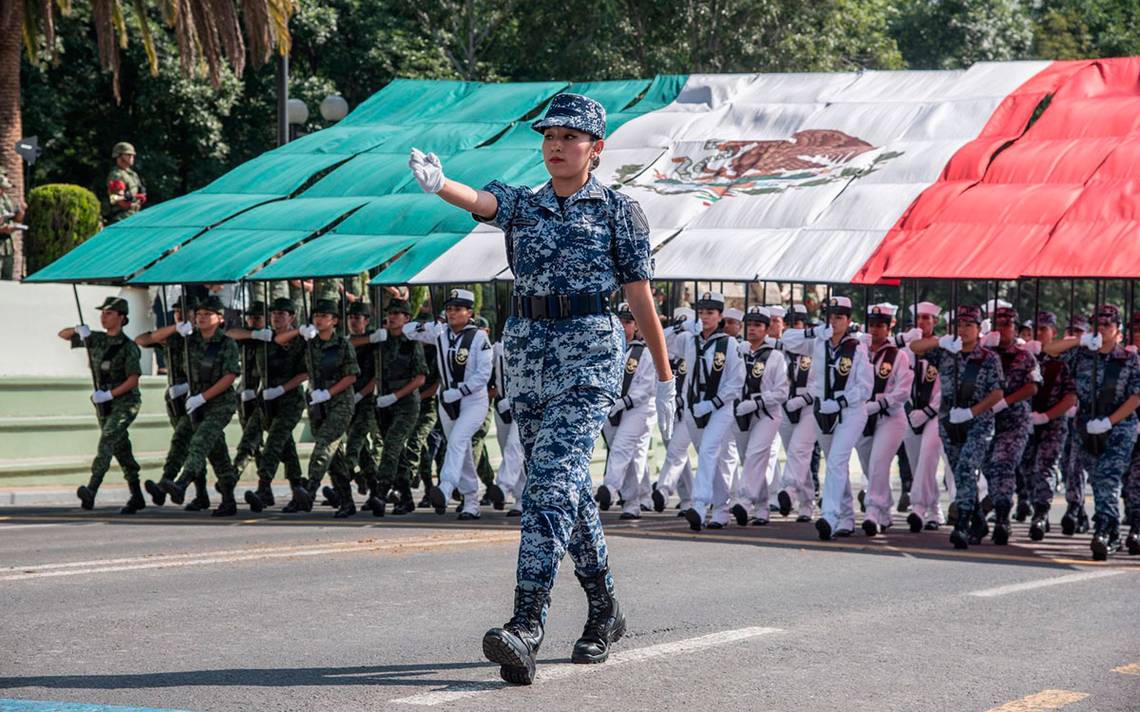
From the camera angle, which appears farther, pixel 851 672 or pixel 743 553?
pixel 743 553

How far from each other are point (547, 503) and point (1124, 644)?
3102 millimetres

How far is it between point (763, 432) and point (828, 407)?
1.27 m

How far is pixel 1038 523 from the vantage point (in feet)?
47.9

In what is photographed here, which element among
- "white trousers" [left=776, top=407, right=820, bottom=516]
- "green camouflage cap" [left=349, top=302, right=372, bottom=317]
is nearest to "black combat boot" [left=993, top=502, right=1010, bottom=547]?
"white trousers" [left=776, top=407, right=820, bottom=516]

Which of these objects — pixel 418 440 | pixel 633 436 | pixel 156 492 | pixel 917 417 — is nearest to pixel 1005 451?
pixel 917 417

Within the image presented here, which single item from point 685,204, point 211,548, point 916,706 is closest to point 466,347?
point 685,204

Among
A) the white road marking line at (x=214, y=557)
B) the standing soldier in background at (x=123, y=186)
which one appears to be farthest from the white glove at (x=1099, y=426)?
the standing soldier in background at (x=123, y=186)

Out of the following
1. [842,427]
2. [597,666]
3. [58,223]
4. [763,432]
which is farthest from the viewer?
[58,223]

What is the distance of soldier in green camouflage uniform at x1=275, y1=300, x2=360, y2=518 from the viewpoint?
16141mm

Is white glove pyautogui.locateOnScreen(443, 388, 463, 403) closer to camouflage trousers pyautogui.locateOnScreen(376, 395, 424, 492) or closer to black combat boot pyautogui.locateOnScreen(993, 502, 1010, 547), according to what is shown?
camouflage trousers pyautogui.locateOnScreen(376, 395, 424, 492)

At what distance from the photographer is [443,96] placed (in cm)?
2116

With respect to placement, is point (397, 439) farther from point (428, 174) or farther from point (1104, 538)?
point (428, 174)

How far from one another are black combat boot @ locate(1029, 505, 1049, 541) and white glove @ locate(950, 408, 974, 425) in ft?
4.64

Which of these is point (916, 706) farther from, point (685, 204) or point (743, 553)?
point (685, 204)
